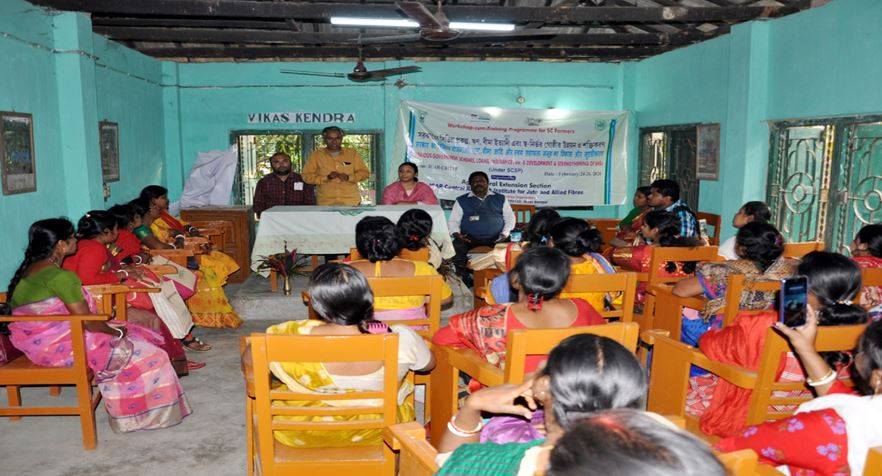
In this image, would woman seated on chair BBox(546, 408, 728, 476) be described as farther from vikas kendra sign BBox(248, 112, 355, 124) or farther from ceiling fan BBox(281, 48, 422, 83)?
vikas kendra sign BBox(248, 112, 355, 124)

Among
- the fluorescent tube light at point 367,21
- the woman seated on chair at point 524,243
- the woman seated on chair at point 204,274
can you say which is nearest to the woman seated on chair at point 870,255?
the woman seated on chair at point 524,243

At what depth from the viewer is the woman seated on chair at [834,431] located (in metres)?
1.47

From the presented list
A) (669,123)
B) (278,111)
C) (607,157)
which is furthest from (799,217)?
Answer: (278,111)

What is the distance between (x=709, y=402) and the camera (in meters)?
2.70

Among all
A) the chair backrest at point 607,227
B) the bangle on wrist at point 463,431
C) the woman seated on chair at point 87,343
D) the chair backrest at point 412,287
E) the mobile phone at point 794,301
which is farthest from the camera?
the chair backrest at point 607,227

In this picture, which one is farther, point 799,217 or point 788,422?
point 799,217

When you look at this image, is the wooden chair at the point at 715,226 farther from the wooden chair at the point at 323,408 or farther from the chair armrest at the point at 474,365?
the wooden chair at the point at 323,408

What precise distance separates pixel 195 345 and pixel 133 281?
1.00m

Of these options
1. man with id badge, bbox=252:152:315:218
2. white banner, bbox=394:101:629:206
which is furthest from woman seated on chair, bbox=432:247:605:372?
white banner, bbox=394:101:629:206

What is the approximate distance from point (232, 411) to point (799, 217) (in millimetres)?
4881

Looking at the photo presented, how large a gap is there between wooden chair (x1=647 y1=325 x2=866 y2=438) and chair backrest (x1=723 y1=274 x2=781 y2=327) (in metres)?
0.59

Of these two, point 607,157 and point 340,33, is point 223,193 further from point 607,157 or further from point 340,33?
point 607,157

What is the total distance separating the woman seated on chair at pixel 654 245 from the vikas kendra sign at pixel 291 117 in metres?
4.86

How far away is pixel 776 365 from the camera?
7.14 ft
